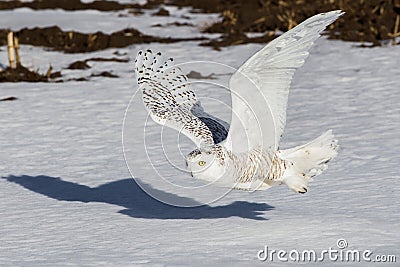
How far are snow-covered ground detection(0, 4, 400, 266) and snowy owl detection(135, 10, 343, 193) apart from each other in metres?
0.37

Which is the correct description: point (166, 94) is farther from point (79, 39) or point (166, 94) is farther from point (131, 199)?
point (79, 39)

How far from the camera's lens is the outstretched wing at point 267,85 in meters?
5.38

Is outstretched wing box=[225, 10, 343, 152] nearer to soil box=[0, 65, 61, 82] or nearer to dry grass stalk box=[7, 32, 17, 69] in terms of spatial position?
soil box=[0, 65, 61, 82]

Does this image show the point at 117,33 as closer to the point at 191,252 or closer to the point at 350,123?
the point at 350,123

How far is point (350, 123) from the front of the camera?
31.9 ft

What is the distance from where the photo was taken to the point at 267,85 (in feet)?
18.2

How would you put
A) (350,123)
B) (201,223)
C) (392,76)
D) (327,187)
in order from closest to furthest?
(201,223)
(327,187)
(350,123)
(392,76)

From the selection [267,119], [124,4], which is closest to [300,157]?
[267,119]

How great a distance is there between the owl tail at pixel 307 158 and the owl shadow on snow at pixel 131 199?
1.92ft

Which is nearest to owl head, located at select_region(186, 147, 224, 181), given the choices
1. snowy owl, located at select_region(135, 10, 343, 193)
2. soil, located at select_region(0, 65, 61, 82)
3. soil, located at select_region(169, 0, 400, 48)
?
snowy owl, located at select_region(135, 10, 343, 193)

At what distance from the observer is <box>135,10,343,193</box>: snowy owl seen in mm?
5418

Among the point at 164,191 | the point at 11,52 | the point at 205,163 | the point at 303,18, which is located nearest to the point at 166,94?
the point at 164,191

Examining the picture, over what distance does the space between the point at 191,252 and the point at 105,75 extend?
25.1 ft

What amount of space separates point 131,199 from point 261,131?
1915 millimetres
